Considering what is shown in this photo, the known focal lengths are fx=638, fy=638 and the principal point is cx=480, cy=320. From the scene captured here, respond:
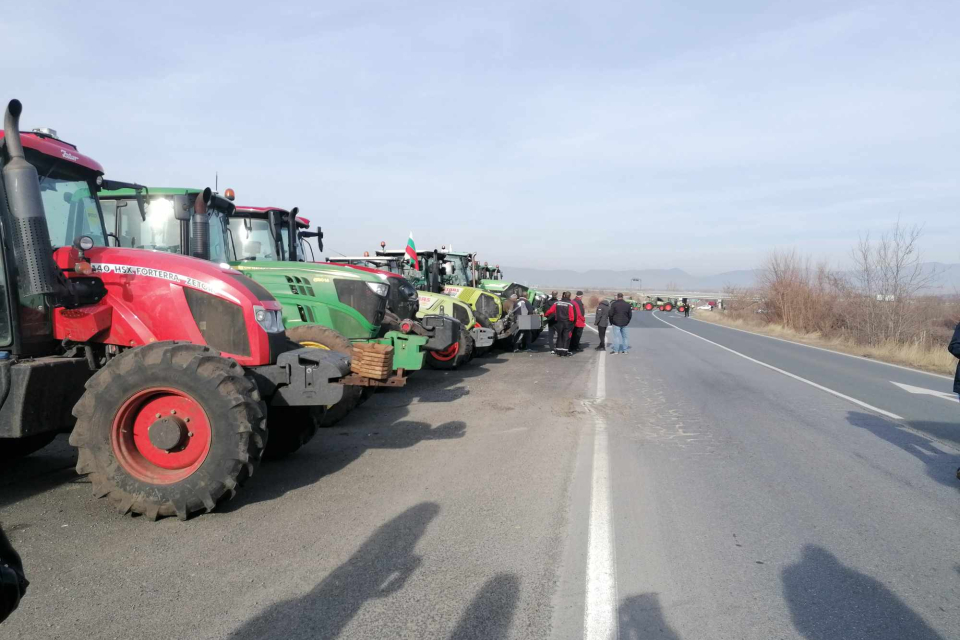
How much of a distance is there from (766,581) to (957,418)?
300 inches

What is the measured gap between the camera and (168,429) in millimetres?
4812

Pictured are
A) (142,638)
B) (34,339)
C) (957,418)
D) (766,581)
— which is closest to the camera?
(142,638)

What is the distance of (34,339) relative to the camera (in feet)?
17.0

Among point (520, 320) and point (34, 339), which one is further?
point (520, 320)

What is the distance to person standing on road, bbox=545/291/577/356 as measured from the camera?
18.3 metres

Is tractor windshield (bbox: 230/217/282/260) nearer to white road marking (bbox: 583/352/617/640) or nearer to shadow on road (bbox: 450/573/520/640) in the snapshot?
white road marking (bbox: 583/352/617/640)

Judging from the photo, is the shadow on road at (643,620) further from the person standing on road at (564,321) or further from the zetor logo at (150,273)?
the person standing on road at (564,321)

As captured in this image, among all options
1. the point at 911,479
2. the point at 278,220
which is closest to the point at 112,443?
the point at 278,220

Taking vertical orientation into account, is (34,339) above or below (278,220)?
below

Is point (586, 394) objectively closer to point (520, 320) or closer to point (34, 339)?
point (520, 320)

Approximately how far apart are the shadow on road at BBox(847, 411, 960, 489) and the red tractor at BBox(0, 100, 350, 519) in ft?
19.9

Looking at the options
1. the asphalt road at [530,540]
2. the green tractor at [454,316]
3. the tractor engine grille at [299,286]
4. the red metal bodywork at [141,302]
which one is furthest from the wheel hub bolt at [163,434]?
the green tractor at [454,316]

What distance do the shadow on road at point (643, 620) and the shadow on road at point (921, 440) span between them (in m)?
4.25

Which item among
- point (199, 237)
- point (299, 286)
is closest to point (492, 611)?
point (199, 237)
